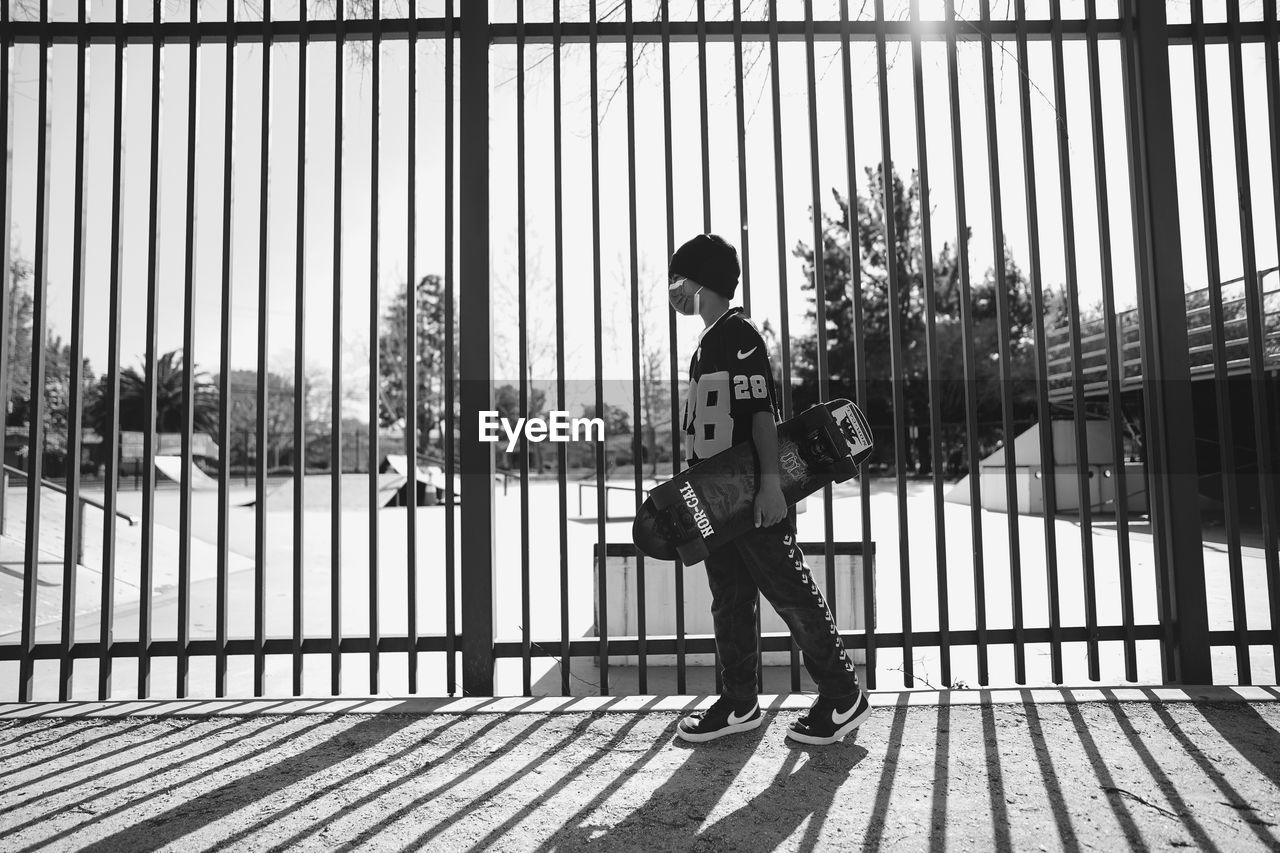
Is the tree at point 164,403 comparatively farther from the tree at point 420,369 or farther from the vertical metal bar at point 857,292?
the vertical metal bar at point 857,292

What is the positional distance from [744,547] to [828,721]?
0.70 meters

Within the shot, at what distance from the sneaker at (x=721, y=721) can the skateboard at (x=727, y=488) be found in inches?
24.6

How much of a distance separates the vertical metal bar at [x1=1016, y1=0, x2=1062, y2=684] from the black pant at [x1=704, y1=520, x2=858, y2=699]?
1191 mm

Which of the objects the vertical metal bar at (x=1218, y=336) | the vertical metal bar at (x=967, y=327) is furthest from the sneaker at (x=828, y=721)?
the vertical metal bar at (x=1218, y=336)

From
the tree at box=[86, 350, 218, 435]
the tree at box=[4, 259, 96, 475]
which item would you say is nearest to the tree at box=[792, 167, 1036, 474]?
the tree at box=[4, 259, 96, 475]

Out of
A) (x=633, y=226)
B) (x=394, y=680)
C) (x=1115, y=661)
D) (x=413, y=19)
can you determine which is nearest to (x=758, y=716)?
(x=633, y=226)

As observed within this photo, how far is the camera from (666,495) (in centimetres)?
271

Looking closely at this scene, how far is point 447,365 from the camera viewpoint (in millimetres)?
3463

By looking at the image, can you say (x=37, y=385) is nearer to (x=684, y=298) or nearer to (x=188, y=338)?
(x=188, y=338)

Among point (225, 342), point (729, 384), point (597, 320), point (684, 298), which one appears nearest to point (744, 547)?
point (729, 384)

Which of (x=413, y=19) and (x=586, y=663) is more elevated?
(x=413, y=19)

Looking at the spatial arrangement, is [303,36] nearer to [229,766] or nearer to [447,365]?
[447,365]

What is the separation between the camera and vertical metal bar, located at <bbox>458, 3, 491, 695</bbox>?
349 cm

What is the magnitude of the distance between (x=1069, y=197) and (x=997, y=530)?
9.53 m
